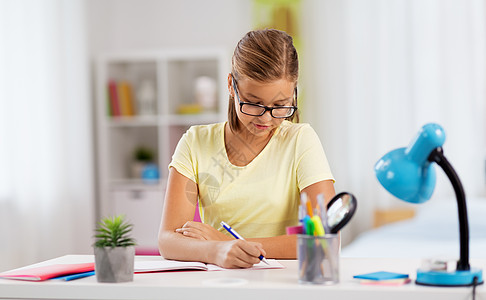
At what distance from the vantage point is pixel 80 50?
4016mm

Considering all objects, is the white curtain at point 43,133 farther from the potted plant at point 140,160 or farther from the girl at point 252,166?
the girl at point 252,166

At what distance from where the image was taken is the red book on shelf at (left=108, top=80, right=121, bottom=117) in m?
4.24

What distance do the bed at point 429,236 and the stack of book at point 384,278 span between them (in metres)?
1.56

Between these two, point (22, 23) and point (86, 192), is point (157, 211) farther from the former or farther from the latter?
point (22, 23)

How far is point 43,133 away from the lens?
3619mm

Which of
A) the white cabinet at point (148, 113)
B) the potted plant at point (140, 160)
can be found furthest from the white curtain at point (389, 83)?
A: the potted plant at point (140, 160)

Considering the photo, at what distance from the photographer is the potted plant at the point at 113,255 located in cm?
116

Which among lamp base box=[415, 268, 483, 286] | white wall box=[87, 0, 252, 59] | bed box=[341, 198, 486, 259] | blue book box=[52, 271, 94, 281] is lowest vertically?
bed box=[341, 198, 486, 259]

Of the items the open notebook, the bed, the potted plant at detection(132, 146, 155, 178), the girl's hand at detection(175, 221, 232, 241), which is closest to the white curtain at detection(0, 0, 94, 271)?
the potted plant at detection(132, 146, 155, 178)

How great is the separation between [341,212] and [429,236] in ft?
7.33

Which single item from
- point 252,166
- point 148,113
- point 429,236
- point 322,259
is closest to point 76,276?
point 322,259

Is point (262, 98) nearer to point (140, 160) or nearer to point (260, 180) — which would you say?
point (260, 180)

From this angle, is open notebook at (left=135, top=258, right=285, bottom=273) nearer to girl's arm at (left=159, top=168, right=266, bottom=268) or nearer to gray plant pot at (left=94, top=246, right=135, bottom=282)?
girl's arm at (left=159, top=168, right=266, bottom=268)

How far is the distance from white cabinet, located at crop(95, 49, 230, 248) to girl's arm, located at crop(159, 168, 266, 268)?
246 centimetres
